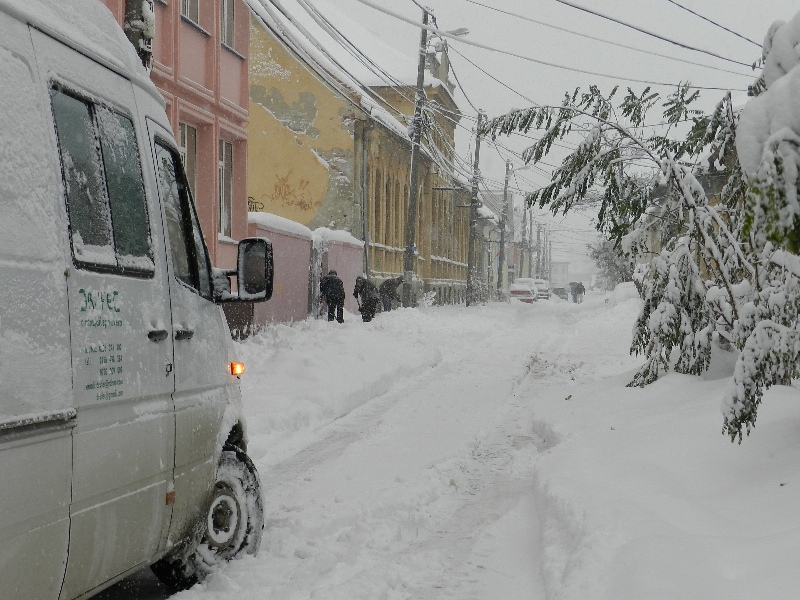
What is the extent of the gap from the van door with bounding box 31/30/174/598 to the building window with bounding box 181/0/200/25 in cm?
1390

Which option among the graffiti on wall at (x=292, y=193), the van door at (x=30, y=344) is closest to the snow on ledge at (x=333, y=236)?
the graffiti on wall at (x=292, y=193)

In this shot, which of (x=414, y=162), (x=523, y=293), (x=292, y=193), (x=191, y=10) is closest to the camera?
(x=191, y=10)

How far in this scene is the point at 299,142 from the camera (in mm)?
32625

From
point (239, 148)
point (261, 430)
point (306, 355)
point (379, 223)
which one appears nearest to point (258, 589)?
point (261, 430)

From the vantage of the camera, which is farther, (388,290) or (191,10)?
(388,290)

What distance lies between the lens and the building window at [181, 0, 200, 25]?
→ 17.0m

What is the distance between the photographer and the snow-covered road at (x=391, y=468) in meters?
4.82

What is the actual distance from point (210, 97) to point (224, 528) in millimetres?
14024

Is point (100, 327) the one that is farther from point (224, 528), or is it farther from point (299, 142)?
point (299, 142)

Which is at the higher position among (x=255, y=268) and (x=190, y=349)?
(x=255, y=268)

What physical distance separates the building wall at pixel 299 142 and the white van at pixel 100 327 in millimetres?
27859

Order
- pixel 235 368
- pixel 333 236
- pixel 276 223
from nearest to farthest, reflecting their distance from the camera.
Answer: pixel 235 368
pixel 276 223
pixel 333 236

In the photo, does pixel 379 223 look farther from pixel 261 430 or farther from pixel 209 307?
pixel 209 307

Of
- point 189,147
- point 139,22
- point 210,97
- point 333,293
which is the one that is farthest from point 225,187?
point 139,22
